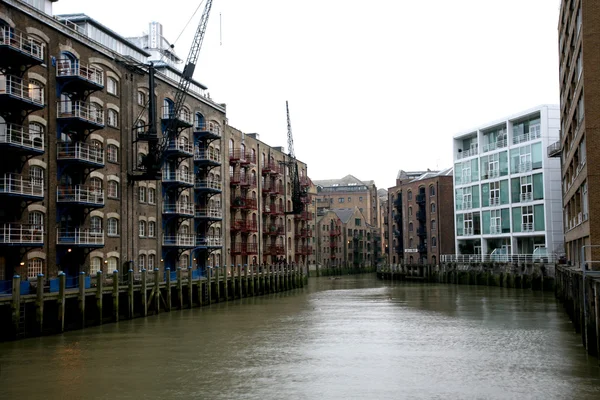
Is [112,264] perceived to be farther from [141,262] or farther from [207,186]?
[207,186]

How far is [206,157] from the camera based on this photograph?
5181 centimetres

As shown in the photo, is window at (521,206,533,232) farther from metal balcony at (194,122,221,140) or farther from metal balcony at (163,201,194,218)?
metal balcony at (163,201,194,218)

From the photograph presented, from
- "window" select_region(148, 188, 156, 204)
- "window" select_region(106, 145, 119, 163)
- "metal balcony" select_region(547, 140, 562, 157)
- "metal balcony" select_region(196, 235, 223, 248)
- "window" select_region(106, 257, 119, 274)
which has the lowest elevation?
"window" select_region(106, 257, 119, 274)

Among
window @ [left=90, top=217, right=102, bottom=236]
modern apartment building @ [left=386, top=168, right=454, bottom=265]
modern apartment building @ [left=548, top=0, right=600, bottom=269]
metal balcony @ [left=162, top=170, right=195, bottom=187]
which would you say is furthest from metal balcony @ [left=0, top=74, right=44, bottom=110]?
modern apartment building @ [left=386, top=168, right=454, bottom=265]

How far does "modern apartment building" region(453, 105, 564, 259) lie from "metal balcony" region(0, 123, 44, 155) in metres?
42.7

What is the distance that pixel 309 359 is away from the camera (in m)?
20.8

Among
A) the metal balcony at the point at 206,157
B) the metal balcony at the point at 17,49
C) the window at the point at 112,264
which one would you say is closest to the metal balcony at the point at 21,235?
the window at the point at 112,264

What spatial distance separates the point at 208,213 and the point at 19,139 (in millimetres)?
21731

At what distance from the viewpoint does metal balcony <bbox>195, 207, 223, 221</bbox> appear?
2026 inches

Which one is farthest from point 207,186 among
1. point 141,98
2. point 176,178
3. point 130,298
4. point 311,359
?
point 311,359

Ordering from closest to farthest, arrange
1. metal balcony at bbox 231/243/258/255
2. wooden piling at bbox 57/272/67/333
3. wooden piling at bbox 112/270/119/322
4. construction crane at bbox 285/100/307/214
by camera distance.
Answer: wooden piling at bbox 57/272/67/333, wooden piling at bbox 112/270/119/322, metal balcony at bbox 231/243/258/255, construction crane at bbox 285/100/307/214

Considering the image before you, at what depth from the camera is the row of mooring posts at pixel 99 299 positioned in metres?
25.0

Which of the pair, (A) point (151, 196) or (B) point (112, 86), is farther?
(A) point (151, 196)

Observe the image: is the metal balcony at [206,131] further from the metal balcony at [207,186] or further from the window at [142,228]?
the window at [142,228]
